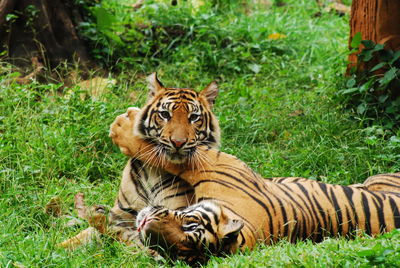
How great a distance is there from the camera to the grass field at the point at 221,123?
397 centimetres

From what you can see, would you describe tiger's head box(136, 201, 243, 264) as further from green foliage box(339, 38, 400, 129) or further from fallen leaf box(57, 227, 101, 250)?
green foliage box(339, 38, 400, 129)

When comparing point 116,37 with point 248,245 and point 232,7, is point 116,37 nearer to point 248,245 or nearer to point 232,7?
point 232,7

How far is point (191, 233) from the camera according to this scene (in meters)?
3.61

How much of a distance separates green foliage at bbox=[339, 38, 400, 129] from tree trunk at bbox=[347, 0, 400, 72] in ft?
0.32

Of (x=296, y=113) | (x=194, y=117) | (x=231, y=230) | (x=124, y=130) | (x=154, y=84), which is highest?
(x=154, y=84)

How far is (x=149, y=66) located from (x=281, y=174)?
285cm

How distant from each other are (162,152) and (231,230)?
1.04 m

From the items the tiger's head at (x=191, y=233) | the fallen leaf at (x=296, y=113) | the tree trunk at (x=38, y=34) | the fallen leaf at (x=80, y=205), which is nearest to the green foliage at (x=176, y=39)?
the tree trunk at (x=38, y=34)

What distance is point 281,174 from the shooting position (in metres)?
5.84

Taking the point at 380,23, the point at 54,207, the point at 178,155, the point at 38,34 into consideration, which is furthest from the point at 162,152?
the point at 38,34

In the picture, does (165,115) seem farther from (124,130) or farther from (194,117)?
(124,130)

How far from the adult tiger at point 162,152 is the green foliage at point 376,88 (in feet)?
7.32

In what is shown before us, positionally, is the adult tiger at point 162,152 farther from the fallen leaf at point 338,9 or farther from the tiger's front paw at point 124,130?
the fallen leaf at point 338,9

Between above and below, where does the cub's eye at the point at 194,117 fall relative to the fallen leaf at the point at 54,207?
above
